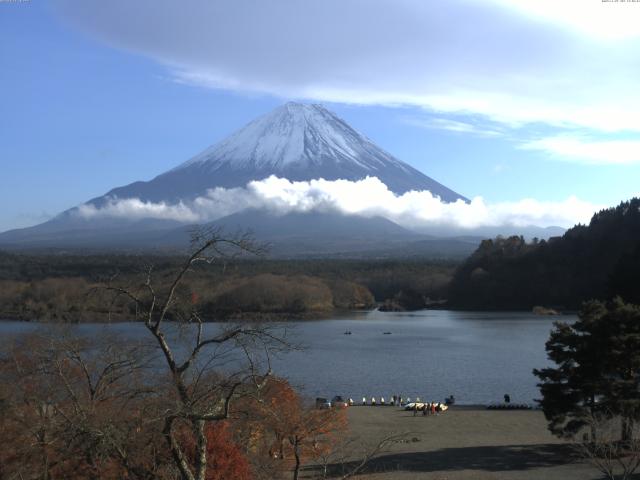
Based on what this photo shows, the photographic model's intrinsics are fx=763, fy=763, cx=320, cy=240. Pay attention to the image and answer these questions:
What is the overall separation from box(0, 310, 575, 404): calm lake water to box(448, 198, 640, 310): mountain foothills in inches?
317

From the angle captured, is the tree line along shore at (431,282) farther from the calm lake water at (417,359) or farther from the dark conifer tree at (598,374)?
the dark conifer tree at (598,374)

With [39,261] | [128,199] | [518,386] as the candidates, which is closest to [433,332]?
[518,386]

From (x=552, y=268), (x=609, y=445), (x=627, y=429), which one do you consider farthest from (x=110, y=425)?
(x=552, y=268)

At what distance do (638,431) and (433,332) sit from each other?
18.9m

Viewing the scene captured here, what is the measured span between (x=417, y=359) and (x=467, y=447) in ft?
33.1

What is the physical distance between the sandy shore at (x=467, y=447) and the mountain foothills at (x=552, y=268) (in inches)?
1055

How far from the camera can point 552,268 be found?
133ft

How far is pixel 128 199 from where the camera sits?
4902 inches

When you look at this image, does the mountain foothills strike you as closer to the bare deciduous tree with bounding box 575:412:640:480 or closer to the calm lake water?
the calm lake water

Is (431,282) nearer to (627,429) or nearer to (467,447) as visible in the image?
(467,447)

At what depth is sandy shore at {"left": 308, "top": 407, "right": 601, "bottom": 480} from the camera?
8742 millimetres

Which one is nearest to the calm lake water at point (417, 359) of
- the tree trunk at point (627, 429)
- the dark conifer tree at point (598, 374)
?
the dark conifer tree at point (598, 374)

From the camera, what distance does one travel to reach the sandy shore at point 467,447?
874 centimetres

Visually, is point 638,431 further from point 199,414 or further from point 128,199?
point 128,199
